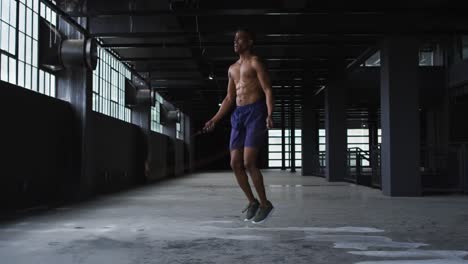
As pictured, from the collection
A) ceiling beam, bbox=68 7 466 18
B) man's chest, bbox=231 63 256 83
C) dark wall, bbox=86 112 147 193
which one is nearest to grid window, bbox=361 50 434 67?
dark wall, bbox=86 112 147 193

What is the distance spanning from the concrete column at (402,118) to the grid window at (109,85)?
26.1 ft

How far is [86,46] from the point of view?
11602 millimetres

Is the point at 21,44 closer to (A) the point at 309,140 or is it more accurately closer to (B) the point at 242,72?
(B) the point at 242,72

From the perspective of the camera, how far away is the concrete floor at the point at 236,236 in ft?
16.4

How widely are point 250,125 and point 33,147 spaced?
22.9 feet

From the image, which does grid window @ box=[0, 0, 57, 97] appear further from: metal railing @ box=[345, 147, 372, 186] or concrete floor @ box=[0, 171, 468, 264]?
metal railing @ box=[345, 147, 372, 186]

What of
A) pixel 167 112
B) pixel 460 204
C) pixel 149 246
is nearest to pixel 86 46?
pixel 149 246

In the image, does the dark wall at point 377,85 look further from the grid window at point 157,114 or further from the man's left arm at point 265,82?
the man's left arm at point 265,82

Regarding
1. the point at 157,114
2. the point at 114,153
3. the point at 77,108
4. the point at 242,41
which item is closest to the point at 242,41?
the point at 242,41

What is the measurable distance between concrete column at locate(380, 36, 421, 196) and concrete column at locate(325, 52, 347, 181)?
755cm

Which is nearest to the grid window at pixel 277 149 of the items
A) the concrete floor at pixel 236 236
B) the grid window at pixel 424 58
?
the grid window at pixel 424 58

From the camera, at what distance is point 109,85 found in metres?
17.5

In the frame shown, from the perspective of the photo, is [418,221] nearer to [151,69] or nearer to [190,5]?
[190,5]

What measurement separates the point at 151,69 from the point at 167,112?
32.6ft
